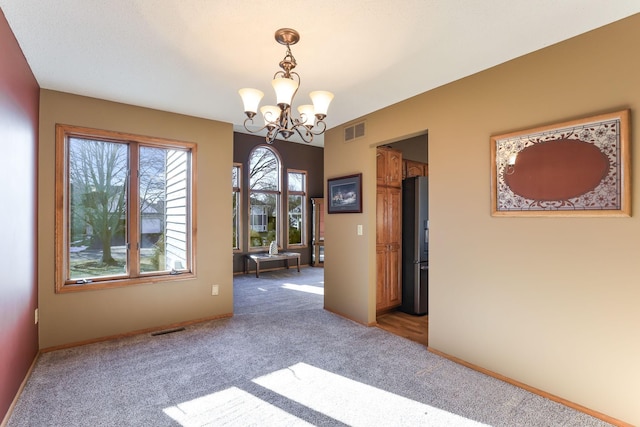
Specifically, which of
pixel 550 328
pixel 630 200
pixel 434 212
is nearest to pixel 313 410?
pixel 550 328

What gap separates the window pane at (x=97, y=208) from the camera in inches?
125

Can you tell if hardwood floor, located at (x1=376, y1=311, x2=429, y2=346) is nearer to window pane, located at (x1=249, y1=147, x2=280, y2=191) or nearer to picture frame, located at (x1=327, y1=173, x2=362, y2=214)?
picture frame, located at (x1=327, y1=173, x2=362, y2=214)

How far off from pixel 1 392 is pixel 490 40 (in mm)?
3932

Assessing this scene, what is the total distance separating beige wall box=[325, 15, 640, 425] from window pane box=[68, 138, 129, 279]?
3188mm

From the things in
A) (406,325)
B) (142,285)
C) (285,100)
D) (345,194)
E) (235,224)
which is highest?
(285,100)

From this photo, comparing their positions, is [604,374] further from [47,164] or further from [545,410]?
[47,164]

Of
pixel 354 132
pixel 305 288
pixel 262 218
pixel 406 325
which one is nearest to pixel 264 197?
pixel 262 218

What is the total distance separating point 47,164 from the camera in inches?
115

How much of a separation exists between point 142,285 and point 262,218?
3894 millimetres

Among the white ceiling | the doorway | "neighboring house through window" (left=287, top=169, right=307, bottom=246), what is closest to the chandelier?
the white ceiling

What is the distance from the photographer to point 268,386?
2334 mm

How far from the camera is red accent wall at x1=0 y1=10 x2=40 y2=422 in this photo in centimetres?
190

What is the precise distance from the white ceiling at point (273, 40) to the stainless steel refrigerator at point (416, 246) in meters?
1.51

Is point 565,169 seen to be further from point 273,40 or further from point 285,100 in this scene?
point 273,40
